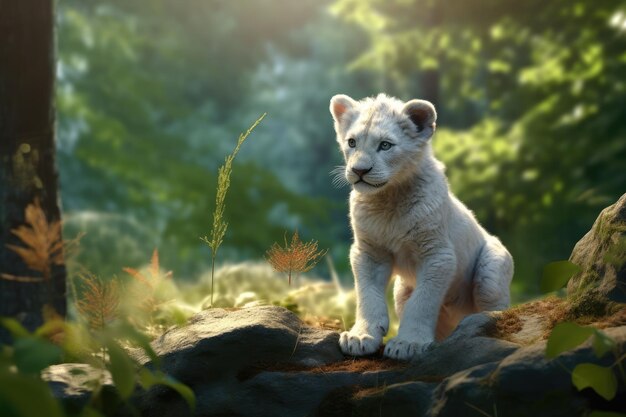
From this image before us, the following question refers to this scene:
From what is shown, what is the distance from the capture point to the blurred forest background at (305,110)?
1073 cm

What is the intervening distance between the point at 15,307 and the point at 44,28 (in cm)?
208

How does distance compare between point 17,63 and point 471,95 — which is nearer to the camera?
point 17,63

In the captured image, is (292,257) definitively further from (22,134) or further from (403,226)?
(22,134)

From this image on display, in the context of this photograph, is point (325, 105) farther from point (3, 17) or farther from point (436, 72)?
point (3, 17)

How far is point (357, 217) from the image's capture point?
4.53 meters

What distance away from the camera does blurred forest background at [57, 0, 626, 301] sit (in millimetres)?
10727

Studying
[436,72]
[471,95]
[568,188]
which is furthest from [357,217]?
[436,72]

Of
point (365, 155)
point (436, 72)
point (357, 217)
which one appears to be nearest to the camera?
point (365, 155)

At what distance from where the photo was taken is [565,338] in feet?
8.97

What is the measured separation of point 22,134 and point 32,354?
3505mm

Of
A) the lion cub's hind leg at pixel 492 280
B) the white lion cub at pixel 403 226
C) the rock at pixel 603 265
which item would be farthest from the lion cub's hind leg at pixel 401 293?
the rock at pixel 603 265

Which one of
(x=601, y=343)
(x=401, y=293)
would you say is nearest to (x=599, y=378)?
(x=601, y=343)

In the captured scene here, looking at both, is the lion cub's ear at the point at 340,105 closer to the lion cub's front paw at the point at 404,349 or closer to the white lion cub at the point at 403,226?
the white lion cub at the point at 403,226

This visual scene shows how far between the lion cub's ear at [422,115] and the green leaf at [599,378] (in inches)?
81.4
